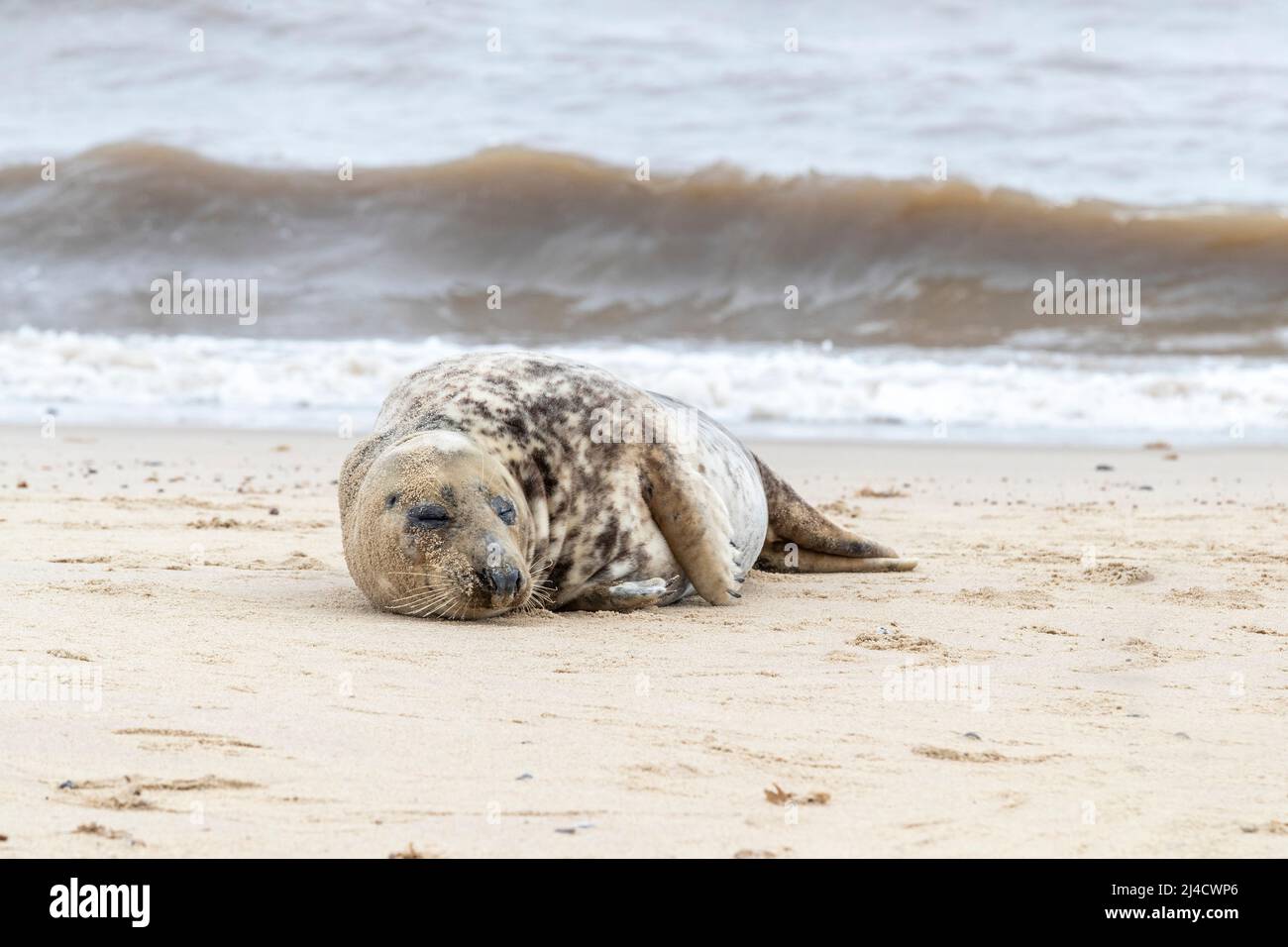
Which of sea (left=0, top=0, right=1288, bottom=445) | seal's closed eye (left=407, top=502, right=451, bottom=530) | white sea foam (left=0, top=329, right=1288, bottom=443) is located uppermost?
sea (left=0, top=0, right=1288, bottom=445)

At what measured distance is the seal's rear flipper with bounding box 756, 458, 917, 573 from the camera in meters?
6.46

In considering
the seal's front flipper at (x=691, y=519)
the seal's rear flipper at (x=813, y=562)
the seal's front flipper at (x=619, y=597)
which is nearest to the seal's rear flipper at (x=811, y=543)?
the seal's rear flipper at (x=813, y=562)

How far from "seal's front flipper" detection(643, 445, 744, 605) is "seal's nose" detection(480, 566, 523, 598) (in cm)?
79

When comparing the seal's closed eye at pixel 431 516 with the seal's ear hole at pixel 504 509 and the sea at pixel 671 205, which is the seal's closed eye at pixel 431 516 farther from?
the sea at pixel 671 205

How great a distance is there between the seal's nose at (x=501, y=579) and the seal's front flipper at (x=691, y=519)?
2.59 feet

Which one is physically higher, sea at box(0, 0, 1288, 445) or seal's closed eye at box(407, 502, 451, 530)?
sea at box(0, 0, 1288, 445)

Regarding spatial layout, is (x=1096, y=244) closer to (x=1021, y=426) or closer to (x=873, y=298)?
(x=873, y=298)

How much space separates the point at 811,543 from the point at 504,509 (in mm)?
2010

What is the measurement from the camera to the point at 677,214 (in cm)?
2050

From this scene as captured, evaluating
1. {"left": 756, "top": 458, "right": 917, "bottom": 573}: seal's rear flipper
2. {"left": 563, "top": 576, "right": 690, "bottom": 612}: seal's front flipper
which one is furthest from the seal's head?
{"left": 756, "top": 458, "right": 917, "bottom": 573}: seal's rear flipper

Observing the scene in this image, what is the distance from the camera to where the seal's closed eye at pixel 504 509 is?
191 inches

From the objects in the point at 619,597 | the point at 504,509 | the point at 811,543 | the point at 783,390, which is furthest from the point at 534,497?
the point at 783,390

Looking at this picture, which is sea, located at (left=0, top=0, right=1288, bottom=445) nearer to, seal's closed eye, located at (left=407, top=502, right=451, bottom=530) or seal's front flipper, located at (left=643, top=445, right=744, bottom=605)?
seal's front flipper, located at (left=643, top=445, right=744, bottom=605)

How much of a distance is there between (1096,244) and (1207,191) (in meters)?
1.75
